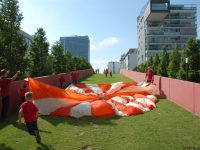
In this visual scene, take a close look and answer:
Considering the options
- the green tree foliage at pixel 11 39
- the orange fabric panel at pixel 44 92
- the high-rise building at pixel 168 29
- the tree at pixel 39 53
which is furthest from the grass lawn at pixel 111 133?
the high-rise building at pixel 168 29

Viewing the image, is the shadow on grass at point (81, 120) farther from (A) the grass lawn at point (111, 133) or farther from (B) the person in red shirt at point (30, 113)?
(B) the person in red shirt at point (30, 113)

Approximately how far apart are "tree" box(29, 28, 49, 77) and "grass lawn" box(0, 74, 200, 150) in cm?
2057

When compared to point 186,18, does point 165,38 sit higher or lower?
lower

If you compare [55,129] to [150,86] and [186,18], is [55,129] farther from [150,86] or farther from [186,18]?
[186,18]

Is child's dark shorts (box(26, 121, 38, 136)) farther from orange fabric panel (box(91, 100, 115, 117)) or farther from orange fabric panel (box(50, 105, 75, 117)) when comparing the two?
orange fabric panel (box(91, 100, 115, 117))

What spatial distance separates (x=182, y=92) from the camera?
53.0 feet

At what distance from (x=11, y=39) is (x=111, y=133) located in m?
15.3

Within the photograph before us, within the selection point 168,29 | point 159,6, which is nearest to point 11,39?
point 159,6

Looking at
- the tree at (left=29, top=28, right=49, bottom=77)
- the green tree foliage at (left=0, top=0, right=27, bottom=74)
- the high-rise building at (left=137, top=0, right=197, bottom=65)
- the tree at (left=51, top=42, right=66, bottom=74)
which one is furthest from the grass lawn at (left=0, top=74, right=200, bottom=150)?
the high-rise building at (left=137, top=0, right=197, bottom=65)

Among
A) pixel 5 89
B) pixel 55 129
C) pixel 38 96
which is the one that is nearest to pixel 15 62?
pixel 38 96

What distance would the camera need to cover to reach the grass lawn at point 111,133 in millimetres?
8664

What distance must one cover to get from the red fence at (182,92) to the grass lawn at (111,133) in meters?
0.81

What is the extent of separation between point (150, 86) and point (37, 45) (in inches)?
710

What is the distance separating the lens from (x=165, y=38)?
410 feet
